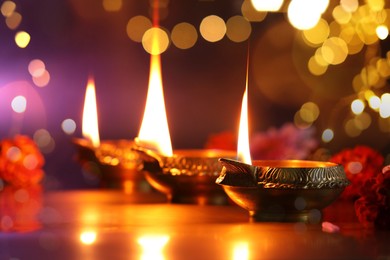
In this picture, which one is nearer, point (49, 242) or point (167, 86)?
point (49, 242)

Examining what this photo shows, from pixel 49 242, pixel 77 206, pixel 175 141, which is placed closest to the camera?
pixel 49 242

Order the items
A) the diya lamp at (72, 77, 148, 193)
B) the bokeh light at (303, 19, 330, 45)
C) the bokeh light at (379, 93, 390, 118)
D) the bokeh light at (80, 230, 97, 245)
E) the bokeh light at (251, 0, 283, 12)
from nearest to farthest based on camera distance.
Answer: the bokeh light at (80, 230, 97, 245) < the diya lamp at (72, 77, 148, 193) < the bokeh light at (379, 93, 390, 118) < the bokeh light at (251, 0, 283, 12) < the bokeh light at (303, 19, 330, 45)

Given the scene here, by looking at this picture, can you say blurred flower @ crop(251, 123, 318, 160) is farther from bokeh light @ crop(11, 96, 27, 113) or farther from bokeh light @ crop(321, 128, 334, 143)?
bokeh light @ crop(11, 96, 27, 113)

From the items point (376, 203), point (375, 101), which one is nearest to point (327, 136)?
point (375, 101)

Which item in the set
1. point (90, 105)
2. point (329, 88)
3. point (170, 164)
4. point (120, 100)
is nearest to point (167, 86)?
point (120, 100)

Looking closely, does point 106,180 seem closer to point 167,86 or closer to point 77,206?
point 77,206

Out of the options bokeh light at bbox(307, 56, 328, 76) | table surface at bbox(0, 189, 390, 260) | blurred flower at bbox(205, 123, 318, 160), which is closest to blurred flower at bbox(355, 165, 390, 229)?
table surface at bbox(0, 189, 390, 260)

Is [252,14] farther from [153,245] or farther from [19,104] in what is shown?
[153,245]

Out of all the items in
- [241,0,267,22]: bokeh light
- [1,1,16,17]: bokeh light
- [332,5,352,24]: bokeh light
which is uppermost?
[241,0,267,22]: bokeh light
